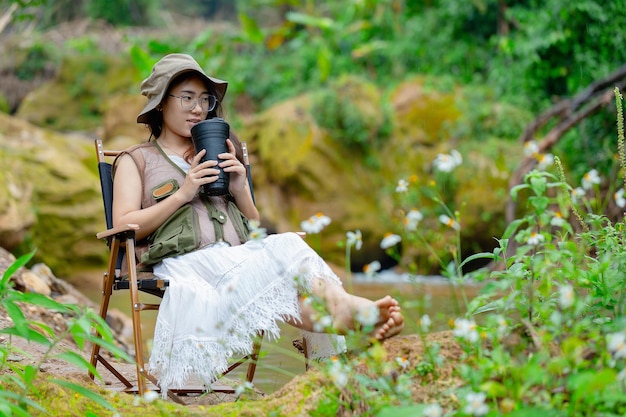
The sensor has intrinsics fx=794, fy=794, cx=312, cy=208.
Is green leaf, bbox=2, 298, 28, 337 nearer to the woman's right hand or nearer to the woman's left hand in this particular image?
the woman's right hand

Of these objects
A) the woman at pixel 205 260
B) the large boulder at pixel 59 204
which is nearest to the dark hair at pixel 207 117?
the woman at pixel 205 260

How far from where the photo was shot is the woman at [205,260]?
2.73 meters

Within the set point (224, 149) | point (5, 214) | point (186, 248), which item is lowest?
point (186, 248)

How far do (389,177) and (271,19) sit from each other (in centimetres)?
1036

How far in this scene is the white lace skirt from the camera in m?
2.74

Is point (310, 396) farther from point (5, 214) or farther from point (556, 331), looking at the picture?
point (5, 214)

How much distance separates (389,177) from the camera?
444 inches

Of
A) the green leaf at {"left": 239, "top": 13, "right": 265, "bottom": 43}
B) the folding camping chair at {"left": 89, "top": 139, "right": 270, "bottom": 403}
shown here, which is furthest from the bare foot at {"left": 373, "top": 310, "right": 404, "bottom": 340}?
the green leaf at {"left": 239, "top": 13, "right": 265, "bottom": 43}

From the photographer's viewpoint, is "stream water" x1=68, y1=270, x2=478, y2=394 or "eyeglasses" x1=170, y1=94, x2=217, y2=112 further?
"stream water" x1=68, y1=270, x2=478, y2=394

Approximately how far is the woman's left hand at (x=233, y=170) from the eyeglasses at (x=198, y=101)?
0.26 m

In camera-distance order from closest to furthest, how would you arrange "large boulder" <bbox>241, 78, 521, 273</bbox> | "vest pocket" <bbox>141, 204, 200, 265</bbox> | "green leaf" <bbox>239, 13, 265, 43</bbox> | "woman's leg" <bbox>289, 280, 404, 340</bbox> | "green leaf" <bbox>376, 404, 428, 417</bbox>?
"green leaf" <bbox>376, 404, 428, 417</bbox> < "woman's leg" <bbox>289, 280, 404, 340</bbox> < "vest pocket" <bbox>141, 204, 200, 265</bbox> < "large boulder" <bbox>241, 78, 521, 273</bbox> < "green leaf" <bbox>239, 13, 265, 43</bbox>

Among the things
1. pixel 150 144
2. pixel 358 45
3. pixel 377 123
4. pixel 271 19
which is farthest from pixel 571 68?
pixel 271 19

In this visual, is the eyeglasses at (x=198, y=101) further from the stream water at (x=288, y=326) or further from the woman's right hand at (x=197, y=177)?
the stream water at (x=288, y=326)

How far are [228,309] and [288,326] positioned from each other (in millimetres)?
2287
